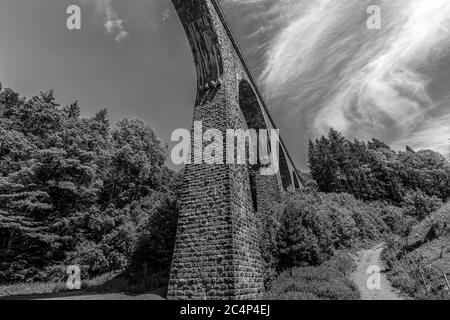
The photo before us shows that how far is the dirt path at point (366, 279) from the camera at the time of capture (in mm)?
6163

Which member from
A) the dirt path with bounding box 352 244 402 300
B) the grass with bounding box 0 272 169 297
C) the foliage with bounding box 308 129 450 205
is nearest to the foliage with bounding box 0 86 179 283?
the grass with bounding box 0 272 169 297

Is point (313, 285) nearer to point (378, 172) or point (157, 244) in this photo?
point (157, 244)

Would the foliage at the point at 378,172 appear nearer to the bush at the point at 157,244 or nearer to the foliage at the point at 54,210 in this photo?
the foliage at the point at 54,210

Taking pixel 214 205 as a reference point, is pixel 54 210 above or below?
above

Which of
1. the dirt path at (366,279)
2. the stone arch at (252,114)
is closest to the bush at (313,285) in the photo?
the dirt path at (366,279)

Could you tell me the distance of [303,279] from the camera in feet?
22.1

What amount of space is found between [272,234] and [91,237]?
43.0ft

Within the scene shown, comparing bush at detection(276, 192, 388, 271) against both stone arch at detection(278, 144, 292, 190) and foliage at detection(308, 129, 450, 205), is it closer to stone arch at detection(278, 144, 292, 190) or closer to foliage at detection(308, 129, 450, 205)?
stone arch at detection(278, 144, 292, 190)

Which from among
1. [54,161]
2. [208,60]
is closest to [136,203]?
[54,161]

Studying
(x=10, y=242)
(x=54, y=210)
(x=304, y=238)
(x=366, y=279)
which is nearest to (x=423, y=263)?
(x=366, y=279)

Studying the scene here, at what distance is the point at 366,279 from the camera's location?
7.66m

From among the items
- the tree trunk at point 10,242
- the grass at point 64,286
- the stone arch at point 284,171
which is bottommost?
the grass at point 64,286

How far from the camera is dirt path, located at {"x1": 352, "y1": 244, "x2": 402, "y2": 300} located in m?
6.16
